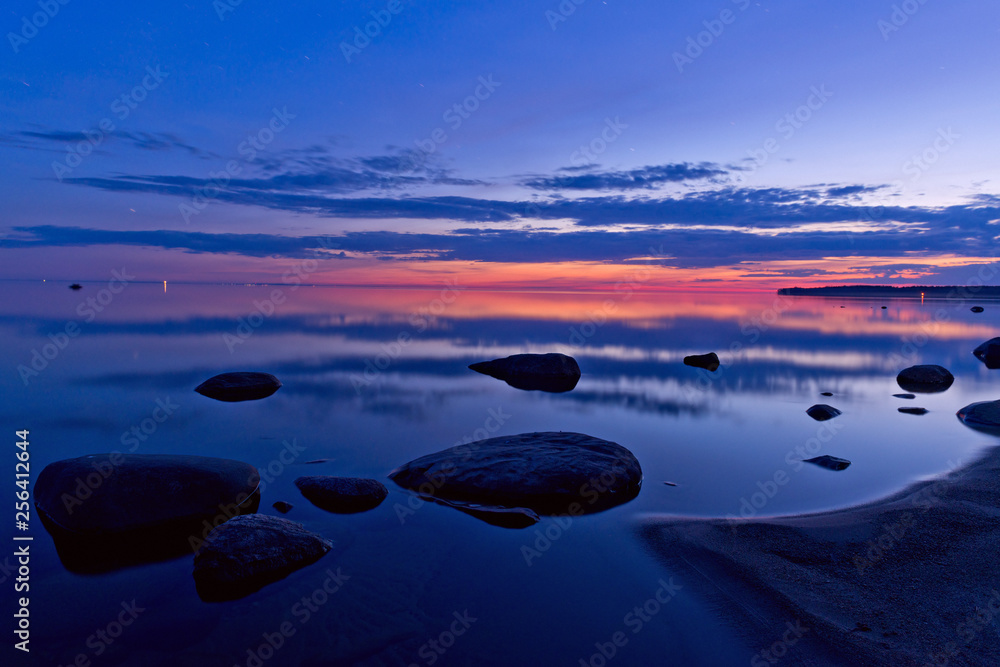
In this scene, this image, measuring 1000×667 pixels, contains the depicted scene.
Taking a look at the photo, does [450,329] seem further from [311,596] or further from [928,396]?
[311,596]

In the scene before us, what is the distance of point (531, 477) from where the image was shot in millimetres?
8055

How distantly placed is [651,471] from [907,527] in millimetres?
3577

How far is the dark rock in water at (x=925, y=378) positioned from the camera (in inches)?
716

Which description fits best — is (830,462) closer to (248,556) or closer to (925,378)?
(248,556)

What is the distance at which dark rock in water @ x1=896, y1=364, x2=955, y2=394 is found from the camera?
59.7ft

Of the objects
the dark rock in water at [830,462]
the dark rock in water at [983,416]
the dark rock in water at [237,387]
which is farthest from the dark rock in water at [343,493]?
the dark rock in water at [983,416]

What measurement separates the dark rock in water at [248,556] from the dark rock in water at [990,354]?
95.0 feet

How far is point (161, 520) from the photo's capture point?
6.83 m

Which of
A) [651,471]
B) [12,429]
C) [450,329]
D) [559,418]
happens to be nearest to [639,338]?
[450,329]

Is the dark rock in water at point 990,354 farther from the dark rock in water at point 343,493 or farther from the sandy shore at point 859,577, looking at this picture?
the dark rock in water at point 343,493

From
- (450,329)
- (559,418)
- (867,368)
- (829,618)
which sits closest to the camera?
(829,618)

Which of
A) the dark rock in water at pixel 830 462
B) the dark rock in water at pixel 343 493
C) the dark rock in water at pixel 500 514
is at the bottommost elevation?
the dark rock in water at pixel 830 462

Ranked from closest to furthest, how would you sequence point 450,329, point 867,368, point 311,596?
point 311,596
point 867,368
point 450,329

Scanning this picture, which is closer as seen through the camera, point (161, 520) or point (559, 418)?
point (161, 520)
